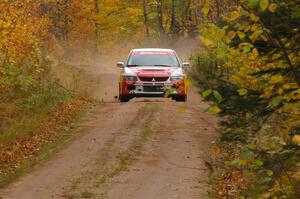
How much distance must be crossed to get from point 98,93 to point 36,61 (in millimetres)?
6310

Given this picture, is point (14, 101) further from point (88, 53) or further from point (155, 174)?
point (88, 53)

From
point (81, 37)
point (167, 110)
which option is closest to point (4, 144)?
point (167, 110)

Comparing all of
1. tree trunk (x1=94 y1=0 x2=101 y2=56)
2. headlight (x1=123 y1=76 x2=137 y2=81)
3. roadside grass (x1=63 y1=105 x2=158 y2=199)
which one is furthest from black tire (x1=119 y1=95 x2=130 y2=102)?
tree trunk (x1=94 y1=0 x2=101 y2=56)

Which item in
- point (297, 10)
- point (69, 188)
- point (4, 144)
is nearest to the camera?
point (297, 10)

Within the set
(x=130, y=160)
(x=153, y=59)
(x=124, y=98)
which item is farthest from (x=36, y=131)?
(x=153, y=59)

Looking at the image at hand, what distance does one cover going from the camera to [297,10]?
15.1 feet

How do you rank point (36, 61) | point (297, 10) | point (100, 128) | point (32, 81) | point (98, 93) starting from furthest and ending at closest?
1. point (98, 93)
2. point (36, 61)
3. point (32, 81)
4. point (100, 128)
5. point (297, 10)

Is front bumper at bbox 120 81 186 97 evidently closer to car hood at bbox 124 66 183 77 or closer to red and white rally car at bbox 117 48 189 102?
red and white rally car at bbox 117 48 189 102

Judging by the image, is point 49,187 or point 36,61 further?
point 36,61

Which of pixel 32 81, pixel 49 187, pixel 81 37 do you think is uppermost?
pixel 81 37

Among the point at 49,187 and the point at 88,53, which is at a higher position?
the point at 88,53

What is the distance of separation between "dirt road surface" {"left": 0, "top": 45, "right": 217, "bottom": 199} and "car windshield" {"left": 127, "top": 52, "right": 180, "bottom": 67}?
1.66 metres

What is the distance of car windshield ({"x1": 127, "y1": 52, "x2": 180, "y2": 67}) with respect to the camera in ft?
65.3

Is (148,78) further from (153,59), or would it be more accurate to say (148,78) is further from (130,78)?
(153,59)
